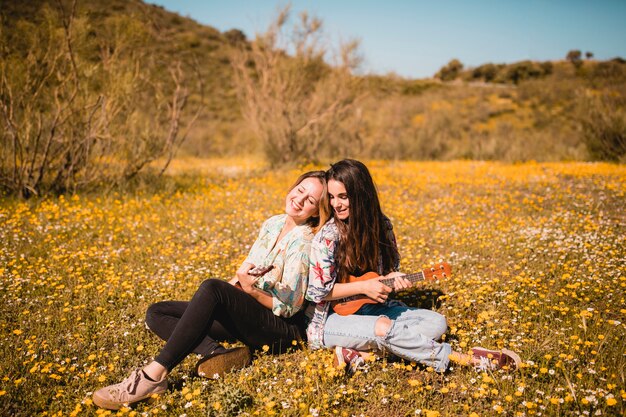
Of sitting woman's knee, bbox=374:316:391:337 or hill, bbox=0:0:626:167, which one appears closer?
sitting woman's knee, bbox=374:316:391:337

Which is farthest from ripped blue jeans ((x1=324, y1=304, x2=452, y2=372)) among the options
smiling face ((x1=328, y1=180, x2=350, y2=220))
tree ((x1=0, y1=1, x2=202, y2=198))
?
tree ((x1=0, y1=1, x2=202, y2=198))

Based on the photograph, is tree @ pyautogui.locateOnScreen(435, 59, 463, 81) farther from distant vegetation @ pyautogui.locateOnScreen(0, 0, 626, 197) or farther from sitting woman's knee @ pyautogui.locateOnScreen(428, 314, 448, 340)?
sitting woman's knee @ pyautogui.locateOnScreen(428, 314, 448, 340)

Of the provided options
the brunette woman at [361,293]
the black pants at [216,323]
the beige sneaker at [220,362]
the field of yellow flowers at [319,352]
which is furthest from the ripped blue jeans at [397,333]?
the beige sneaker at [220,362]

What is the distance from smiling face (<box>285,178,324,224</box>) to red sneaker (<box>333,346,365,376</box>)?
1.03 metres

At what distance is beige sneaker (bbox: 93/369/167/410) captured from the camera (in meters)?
2.49

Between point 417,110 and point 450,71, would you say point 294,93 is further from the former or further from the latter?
point 450,71

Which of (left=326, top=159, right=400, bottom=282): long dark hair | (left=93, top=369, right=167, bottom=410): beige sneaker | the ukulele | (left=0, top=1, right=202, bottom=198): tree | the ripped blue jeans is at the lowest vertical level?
(left=93, top=369, right=167, bottom=410): beige sneaker

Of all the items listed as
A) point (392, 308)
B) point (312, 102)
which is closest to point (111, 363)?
point (392, 308)

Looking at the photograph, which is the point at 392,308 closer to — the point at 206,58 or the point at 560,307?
the point at 560,307

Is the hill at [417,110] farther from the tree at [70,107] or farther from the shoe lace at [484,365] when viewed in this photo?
the shoe lace at [484,365]

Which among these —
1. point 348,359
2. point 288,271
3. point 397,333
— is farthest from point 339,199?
point 348,359

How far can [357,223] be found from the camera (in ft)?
9.82

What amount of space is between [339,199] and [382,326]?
965 mm

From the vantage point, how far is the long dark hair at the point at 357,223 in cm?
296
